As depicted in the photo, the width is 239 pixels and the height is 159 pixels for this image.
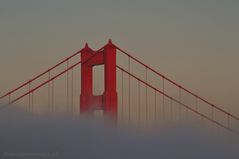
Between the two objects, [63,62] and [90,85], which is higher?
[63,62]

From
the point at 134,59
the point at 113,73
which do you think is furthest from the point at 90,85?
the point at 134,59

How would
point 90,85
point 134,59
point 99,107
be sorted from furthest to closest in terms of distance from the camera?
1. point 134,59
2. point 90,85
3. point 99,107

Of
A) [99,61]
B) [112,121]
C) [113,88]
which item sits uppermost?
Answer: [99,61]

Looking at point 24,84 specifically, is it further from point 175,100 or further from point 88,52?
point 175,100

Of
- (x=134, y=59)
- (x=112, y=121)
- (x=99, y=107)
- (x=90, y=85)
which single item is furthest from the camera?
(x=134, y=59)

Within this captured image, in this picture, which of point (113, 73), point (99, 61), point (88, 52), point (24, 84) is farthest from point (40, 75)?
point (113, 73)

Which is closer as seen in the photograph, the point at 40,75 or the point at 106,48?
the point at 106,48
